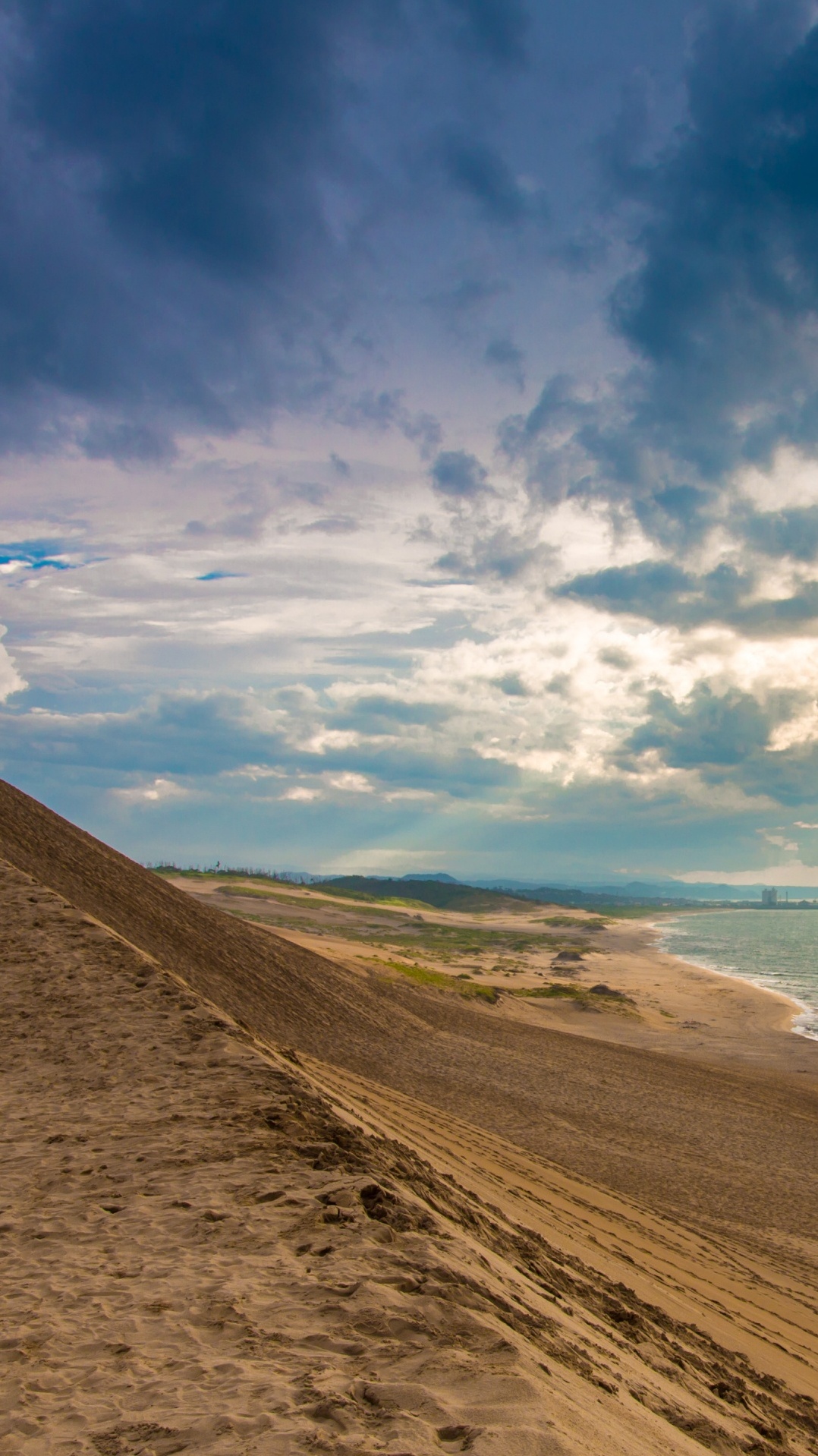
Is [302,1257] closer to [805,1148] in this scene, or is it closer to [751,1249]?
[751,1249]

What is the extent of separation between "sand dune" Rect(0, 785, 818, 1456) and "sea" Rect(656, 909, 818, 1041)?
116 ft

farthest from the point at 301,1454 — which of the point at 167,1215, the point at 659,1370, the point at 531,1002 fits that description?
the point at 531,1002

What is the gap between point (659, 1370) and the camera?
7664mm

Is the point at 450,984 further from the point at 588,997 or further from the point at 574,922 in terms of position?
the point at 574,922

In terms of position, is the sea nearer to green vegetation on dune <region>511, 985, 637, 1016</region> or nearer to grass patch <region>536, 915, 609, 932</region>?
green vegetation on dune <region>511, 985, 637, 1016</region>

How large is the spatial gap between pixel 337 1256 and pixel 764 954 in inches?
4465

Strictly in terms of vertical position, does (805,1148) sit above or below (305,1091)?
below

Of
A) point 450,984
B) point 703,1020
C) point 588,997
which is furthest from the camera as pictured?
point 588,997

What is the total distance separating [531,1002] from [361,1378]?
4536cm

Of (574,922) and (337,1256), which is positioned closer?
(337,1256)

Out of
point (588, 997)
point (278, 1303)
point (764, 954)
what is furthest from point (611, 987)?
point (278, 1303)

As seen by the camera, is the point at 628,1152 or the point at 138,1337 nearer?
the point at 138,1337

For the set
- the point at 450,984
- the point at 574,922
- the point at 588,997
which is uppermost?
the point at 450,984

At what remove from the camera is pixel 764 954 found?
107m
